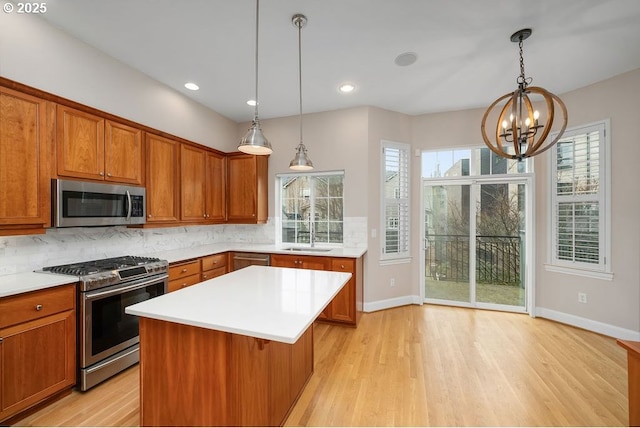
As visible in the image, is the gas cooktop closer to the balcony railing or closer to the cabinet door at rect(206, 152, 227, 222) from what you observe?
the cabinet door at rect(206, 152, 227, 222)

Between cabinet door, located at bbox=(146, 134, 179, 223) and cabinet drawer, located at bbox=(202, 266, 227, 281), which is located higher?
cabinet door, located at bbox=(146, 134, 179, 223)

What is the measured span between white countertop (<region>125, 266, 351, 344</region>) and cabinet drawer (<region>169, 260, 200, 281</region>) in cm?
110

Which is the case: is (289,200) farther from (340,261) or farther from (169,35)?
(169,35)

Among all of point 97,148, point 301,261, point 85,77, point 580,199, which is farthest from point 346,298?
point 85,77

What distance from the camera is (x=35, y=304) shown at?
1.75m

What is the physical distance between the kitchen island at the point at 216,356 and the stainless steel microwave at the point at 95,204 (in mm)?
1293

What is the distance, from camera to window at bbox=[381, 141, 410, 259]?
379 centimetres

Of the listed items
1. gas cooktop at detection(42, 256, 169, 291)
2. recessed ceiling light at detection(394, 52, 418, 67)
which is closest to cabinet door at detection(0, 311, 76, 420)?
gas cooktop at detection(42, 256, 169, 291)

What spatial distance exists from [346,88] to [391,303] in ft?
9.93

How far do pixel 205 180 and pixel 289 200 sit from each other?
130 cm

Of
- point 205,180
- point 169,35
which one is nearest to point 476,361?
point 205,180

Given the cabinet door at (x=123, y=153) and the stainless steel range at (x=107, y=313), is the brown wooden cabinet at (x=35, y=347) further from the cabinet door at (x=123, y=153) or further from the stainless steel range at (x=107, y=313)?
the cabinet door at (x=123, y=153)

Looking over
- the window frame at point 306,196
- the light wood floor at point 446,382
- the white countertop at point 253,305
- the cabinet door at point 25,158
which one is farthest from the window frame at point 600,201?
the cabinet door at point 25,158

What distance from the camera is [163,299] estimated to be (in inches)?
61.6
